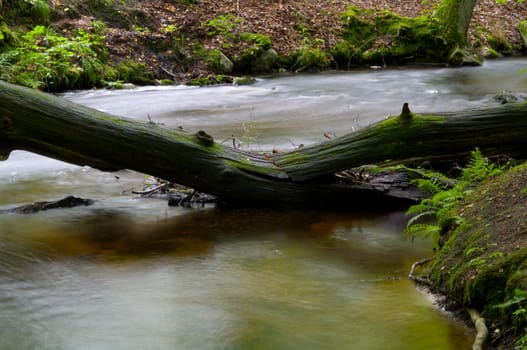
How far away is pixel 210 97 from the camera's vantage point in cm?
1569

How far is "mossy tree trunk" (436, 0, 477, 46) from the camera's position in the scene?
21.1m

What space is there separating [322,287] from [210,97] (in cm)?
1089

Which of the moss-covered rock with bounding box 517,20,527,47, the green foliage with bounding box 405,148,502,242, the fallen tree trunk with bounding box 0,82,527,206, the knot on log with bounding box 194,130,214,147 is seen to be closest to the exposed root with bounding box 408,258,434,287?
the green foliage with bounding box 405,148,502,242

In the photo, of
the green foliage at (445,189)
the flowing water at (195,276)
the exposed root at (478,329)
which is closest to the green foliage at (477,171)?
the green foliage at (445,189)

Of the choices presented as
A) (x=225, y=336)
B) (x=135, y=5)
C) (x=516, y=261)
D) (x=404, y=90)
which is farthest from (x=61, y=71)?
(x=516, y=261)

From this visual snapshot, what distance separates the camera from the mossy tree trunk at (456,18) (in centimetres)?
2109

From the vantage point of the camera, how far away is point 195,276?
18.6 ft

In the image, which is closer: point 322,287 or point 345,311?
point 345,311

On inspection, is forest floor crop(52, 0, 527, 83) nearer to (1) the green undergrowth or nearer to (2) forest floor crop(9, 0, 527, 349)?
(2) forest floor crop(9, 0, 527, 349)

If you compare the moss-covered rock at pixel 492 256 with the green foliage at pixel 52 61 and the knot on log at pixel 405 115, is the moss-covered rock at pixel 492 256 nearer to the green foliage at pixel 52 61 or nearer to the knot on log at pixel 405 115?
the knot on log at pixel 405 115

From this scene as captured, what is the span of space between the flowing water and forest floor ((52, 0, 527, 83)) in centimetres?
867

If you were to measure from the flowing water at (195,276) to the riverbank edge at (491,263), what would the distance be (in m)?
0.20

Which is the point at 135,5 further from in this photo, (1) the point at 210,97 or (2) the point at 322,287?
(2) the point at 322,287

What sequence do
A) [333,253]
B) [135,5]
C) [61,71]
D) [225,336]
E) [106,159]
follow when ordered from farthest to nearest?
[135,5], [61,71], [106,159], [333,253], [225,336]
